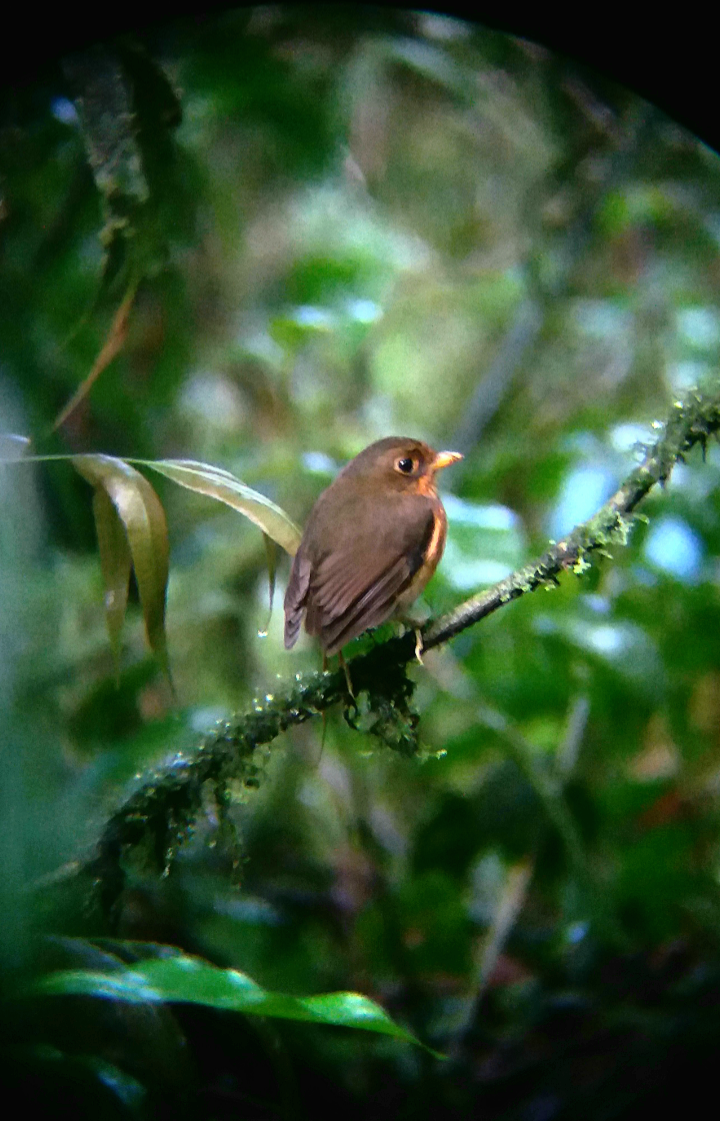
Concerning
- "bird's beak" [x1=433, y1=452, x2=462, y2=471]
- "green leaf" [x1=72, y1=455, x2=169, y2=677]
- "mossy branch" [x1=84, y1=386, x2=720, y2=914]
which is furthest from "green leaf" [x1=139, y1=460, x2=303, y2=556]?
"bird's beak" [x1=433, y1=452, x2=462, y2=471]

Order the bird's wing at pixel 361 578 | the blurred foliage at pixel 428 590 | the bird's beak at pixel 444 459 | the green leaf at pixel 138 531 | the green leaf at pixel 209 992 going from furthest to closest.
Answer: the bird's beak at pixel 444 459 < the blurred foliage at pixel 428 590 < the bird's wing at pixel 361 578 < the green leaf at pixel 138 531 < the green leaf at pixel 209 992

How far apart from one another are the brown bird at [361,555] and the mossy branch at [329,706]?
0.21ft

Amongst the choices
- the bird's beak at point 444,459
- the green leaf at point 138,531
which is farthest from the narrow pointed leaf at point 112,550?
the bird's beak at point 444,459

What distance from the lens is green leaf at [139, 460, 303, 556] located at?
1.12 m

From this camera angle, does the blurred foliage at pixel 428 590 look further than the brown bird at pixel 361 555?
Yes

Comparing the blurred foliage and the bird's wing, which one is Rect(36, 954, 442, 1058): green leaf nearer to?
the blurred foliage

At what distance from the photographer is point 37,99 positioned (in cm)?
146

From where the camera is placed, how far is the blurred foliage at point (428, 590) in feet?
4.31

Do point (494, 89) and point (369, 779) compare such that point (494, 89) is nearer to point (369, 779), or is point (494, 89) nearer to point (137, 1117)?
point (369, 779)

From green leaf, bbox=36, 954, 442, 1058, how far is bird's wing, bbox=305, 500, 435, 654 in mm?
390

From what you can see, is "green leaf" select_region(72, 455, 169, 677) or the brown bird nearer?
"green leaf" select_region(72, 455, 169, 677)

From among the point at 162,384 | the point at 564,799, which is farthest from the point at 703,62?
the point at 162,384

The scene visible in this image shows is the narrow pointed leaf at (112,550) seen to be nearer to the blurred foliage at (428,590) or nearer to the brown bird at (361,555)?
the blurred foliage at (428,590)

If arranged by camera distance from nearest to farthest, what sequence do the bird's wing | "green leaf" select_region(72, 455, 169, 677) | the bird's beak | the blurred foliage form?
1. "green leaf" select_region(72, 455, 169, 677)
2. the bird's wing
3. the blurred foliage
4. the bird's beak
